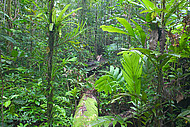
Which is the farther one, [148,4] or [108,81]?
[108,81]

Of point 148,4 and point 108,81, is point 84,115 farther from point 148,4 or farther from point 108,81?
point 148,4

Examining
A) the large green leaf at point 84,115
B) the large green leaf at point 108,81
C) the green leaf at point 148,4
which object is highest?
the green leaf at point 148,4

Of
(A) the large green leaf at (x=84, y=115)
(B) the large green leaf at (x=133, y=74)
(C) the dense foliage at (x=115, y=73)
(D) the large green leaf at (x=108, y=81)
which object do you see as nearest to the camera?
(C) the dense foliage at (x=115, y=73)

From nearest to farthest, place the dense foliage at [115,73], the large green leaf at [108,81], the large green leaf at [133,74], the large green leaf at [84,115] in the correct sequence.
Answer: the dense foliage at [115,73], the large green leaf at [133,74], the large green leaf at [84,115], the large green leaf at [108,81]

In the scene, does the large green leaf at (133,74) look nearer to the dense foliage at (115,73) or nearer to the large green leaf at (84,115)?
the dense foliage at (115,73)

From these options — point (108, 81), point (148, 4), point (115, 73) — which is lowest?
point (108, 81)

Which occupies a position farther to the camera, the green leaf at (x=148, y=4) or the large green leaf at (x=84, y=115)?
the large green leaf at (x=84, y=115)

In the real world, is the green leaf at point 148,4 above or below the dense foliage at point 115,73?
above

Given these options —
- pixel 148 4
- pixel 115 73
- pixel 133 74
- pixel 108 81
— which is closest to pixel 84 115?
pixel 108 81

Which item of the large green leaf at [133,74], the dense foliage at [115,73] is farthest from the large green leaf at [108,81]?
the large green leaf at [133,74]

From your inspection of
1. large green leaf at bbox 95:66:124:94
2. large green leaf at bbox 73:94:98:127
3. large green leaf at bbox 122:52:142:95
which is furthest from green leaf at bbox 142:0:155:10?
large green leaf at bbox 73:94:98:127

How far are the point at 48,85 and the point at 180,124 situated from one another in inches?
62.3

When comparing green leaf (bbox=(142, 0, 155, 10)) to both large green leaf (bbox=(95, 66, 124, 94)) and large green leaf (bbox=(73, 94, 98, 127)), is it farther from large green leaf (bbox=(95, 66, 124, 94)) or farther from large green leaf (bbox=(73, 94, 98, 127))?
large green leaf (bbox=(73, 94, 98, 127))

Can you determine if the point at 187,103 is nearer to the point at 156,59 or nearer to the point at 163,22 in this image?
the point at 156,59
